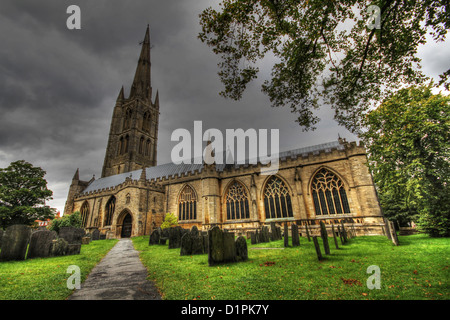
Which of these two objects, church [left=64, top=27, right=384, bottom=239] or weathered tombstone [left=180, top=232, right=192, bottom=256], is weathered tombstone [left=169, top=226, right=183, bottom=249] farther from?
church [left=64, top=27, right=384, bottom=239]

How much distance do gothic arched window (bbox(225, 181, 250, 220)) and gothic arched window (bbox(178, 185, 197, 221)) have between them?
154 inches

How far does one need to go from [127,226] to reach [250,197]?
46.2ft

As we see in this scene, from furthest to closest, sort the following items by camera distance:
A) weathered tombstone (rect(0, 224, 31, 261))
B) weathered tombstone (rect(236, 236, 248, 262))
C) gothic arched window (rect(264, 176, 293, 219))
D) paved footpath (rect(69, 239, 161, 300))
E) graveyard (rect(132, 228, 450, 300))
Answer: gothic arched window (rect(264, 176, 293, 219)) → weathered tombstone (rect(0, 224, 31, 261)) → weathered tombstone (rect(236, 236, 248, 262)) → paved footpath (rect(69, 239, 161, 300)) → graveyard (rect(132, 228, 450, 300))

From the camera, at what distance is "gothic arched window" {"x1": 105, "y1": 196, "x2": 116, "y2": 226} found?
25500 millimetres

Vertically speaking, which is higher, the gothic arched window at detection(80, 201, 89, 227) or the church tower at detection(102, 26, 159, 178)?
the church tower at detection(102, 26, 159, 178)

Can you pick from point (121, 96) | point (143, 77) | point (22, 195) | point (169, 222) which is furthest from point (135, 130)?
point (169, 222)

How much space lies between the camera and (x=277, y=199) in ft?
61.8

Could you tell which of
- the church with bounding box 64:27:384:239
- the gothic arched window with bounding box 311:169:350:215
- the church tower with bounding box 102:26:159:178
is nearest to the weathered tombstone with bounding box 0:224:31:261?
the church with bounding box 64:27:384:239

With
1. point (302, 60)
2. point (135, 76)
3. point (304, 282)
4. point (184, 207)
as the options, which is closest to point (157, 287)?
point (304, 282)

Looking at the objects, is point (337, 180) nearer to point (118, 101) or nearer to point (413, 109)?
point (413, 109)

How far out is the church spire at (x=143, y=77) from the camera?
4555 cm

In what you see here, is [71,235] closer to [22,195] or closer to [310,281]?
[22,195]
